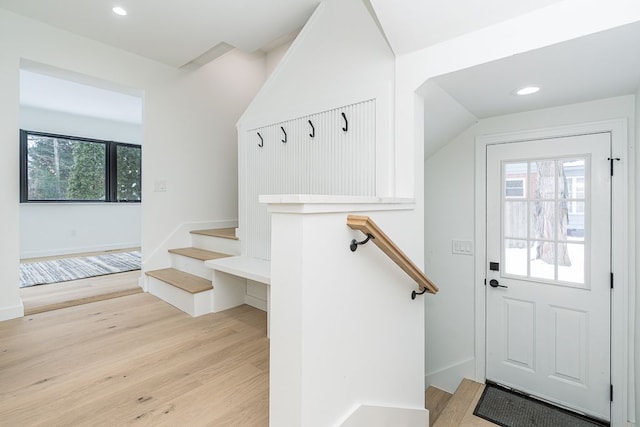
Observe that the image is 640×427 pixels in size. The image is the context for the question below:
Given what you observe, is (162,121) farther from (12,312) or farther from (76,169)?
(76,169)

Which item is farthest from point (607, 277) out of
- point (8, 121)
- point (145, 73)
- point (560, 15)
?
point (8, 121)

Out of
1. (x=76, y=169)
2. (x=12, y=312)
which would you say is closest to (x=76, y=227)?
(x=76, y=169)

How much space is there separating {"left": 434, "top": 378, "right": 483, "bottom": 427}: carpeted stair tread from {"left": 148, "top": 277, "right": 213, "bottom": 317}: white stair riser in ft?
6.66

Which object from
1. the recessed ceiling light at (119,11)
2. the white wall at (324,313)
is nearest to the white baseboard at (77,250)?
the recessed ceiling light at (119,11)

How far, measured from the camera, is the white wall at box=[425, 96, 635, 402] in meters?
2.69

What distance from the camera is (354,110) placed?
83.6 inches

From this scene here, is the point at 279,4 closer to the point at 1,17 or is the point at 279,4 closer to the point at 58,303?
the point at 1,17

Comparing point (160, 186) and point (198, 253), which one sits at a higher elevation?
point (160, 186)

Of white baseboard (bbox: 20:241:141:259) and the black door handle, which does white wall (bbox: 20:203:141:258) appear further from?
the black door handle

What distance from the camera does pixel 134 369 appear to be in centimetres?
181

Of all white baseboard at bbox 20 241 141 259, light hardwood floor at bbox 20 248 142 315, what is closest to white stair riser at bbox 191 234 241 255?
light hardwood floor at bbox 20 248 142 315

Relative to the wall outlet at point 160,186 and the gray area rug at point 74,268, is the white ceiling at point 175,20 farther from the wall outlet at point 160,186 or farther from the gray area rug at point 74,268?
the gray area rug at point 74,268

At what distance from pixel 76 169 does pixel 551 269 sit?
721cm

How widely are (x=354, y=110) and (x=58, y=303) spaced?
3.16 metres
